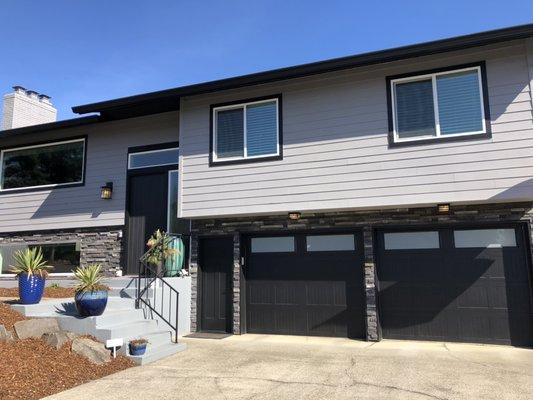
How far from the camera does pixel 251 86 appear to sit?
380 inches

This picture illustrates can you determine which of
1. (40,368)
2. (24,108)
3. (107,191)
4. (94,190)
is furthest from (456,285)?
(24,108)

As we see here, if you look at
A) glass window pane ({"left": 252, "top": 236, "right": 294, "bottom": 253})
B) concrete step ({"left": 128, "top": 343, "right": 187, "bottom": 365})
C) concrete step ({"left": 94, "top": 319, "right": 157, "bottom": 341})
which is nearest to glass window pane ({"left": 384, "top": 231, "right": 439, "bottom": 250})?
glass window pane ({"left": 252, "top": 236, "right": 294, "bottom": 253})

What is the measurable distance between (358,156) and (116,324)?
534cm

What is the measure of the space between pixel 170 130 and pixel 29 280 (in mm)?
5176

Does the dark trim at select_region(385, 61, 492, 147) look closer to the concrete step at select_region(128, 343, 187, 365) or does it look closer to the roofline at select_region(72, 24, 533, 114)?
the roofline at select_region(72, 24, 533, 114)

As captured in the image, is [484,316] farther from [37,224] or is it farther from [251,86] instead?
[37,224]

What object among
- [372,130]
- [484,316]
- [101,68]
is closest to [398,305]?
[484,316]

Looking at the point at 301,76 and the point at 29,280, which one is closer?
the point at 29,280

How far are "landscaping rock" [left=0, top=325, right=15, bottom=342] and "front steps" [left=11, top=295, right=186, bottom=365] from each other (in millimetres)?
842

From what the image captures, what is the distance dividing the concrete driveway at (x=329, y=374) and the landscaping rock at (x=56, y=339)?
99 cm

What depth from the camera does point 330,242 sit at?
9.38 meters

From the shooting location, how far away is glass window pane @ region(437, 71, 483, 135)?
8023mm

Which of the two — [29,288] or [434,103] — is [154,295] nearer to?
[29,288]

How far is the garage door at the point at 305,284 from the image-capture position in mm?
9078
